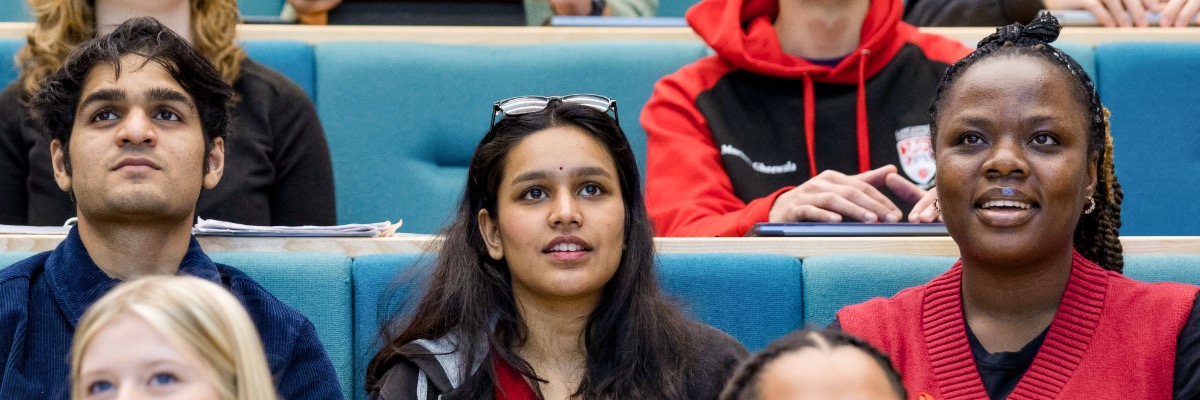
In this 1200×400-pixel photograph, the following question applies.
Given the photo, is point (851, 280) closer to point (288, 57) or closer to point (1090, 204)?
point (1090, 204)

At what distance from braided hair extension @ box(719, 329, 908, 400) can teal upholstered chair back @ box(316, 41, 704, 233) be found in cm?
144

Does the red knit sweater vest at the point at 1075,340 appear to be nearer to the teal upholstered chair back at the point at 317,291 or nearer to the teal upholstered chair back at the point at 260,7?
the teal upholstered chair back at the point at 317,291

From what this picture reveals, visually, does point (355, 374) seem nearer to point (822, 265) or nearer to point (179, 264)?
point (179, 264)

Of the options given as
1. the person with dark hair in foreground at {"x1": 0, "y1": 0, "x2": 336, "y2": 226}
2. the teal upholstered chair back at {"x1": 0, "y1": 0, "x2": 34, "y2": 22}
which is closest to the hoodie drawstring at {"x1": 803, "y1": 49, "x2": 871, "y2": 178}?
the person with dark hair in foreground at {"x1": 0, "y1": 0, "x2": 336, "y2": 226}

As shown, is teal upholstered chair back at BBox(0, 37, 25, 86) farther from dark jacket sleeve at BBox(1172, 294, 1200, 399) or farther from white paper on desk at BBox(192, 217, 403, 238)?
dark jacket sleeve at BBox(1172, 294, 1200, 399)

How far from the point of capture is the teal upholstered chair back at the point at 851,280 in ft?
6.49

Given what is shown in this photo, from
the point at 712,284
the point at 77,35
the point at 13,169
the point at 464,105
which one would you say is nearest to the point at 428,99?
the point at 464,105

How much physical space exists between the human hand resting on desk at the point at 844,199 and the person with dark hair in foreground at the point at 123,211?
76 centimetres

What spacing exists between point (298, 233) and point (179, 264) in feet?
0.78

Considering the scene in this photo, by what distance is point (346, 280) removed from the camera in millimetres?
1979

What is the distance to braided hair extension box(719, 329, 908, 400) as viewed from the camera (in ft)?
4.50

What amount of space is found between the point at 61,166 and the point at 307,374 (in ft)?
1.41

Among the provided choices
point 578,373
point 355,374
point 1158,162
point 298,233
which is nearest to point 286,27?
point 298,233

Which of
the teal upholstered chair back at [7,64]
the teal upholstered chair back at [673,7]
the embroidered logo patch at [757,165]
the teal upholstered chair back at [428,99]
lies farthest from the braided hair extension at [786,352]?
the teal upholstered chair back at [673,7]
